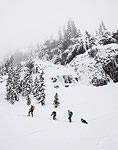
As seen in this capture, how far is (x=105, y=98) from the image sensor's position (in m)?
31.0

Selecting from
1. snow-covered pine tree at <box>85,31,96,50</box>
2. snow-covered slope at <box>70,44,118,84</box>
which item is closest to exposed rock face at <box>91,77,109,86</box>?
snow-covered slope at <box>70,44,118,84</box>

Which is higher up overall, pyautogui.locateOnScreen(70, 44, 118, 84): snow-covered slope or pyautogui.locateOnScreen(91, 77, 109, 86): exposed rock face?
pyautogui.locateOnScreen(70, 44, 118, 84): snow-covered slope

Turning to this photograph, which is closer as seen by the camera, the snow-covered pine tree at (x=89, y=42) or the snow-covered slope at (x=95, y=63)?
the snow-covered slope at (x=95, y=63)

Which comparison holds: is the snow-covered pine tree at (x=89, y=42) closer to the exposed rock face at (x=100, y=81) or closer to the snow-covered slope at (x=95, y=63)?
the snow-covered slope at (x=95, y=63)

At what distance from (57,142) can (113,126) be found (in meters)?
7.02

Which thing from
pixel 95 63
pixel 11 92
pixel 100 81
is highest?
pixel 95 63

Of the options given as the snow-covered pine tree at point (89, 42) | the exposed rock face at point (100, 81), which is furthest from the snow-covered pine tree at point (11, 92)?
the snow-covered pine tree at point (89, 42)

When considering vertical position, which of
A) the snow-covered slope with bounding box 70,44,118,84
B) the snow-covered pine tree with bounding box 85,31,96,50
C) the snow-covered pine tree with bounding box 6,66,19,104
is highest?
the snow-covered pine tree with bounding box 85,31,96,50

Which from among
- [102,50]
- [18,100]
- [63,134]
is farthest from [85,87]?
[63,134]

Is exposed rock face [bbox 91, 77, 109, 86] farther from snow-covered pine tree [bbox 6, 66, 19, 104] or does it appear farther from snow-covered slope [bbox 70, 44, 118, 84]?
snow-covered pine tree [bbox 6, 66, 19, 104]

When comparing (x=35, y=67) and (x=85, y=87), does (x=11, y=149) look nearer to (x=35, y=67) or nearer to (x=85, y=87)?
(x=85, y=87)

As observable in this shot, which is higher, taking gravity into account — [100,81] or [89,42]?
[89,42]

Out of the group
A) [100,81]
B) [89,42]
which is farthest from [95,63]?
[89,42]

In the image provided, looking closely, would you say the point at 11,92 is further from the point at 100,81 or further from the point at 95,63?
the point at 95,63
